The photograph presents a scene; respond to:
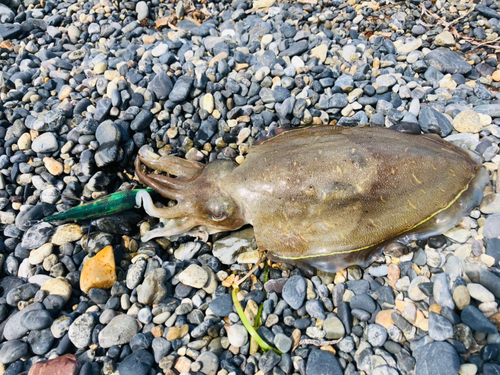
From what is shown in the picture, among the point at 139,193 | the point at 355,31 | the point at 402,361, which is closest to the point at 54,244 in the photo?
the point at 139,193

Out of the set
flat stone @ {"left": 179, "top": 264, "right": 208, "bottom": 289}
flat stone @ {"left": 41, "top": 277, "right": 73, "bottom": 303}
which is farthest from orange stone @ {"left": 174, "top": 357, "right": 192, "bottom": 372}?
flat stone @ {"left": 41, "top": 277, "right": 73, "bottom": 303}

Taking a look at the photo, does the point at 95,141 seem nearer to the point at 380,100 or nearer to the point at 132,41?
the point at 132,41

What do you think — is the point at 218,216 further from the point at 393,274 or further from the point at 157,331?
the point at 393,274

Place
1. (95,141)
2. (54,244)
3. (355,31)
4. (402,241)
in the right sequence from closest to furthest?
(402,241) → (54,244) → (95,141) → (355,31)

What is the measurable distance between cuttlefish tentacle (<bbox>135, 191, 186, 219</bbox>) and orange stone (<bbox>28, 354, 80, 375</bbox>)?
1647 millimetres

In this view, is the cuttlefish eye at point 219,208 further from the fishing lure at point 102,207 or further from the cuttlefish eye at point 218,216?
the fishing lure at point 102,207

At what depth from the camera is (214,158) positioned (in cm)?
473

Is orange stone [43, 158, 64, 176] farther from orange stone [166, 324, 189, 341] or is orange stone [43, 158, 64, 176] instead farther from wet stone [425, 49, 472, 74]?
wet stone [425, 49, 472, 74]

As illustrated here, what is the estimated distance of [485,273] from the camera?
10.6 ft

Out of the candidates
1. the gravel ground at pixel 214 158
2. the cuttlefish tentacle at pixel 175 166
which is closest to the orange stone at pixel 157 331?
the gravel ground at pixel 214 158

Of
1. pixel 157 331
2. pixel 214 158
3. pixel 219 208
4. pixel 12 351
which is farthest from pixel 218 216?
pixel 12 351

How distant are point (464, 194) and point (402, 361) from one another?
1921 millimetres

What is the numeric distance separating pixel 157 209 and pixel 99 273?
0.94 metres

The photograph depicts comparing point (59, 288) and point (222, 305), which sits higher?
point (59, 288)
